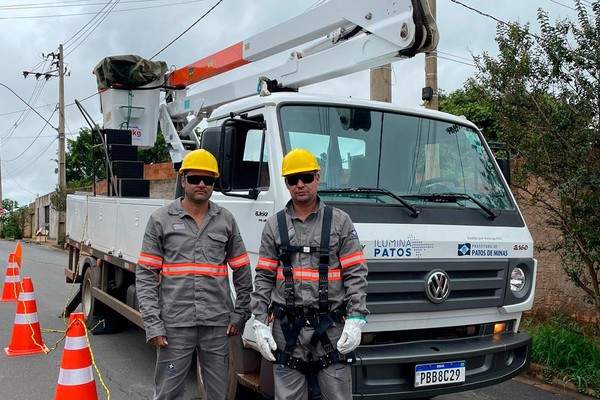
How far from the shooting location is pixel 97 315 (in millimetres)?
7594

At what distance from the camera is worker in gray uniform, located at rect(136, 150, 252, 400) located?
3576 millimetres

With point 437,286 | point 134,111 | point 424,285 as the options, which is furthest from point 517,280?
point 134,111

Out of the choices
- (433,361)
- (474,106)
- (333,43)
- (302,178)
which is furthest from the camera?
(474,106)

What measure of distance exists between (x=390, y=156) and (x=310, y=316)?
5.20 feet

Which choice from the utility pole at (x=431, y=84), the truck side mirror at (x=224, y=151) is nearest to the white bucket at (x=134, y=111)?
the utility pole at (x=431, y=84)

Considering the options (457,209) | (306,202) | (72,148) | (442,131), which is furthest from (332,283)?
(72,148)

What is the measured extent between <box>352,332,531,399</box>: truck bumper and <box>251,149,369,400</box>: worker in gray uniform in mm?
250

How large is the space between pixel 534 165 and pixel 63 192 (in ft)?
78.4

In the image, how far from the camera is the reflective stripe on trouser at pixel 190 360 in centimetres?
358

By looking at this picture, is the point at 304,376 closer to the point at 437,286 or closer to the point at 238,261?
the point at 238,261

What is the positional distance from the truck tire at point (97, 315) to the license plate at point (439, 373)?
4.88 meters

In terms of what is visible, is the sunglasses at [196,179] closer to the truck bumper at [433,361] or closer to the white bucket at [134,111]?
the truck bumper at [433,361]

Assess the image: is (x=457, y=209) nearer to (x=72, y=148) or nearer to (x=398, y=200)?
(x=398, y=200)

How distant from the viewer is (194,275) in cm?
361
